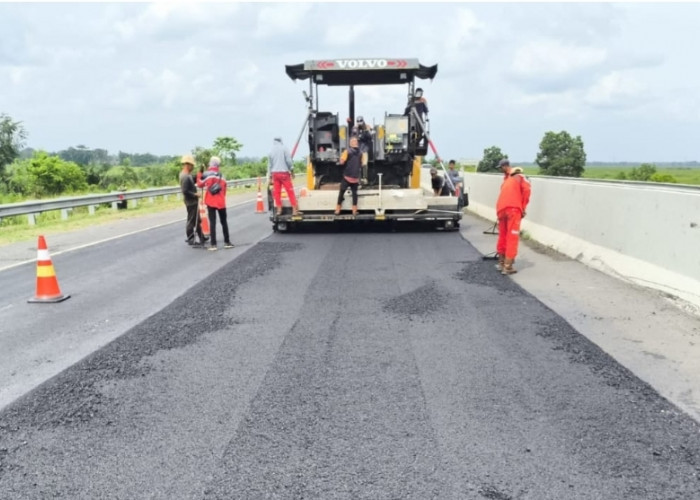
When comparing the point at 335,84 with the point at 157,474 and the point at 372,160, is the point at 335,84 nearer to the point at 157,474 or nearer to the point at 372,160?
the point at 372,160

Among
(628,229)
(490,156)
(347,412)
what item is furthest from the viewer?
(490,156)

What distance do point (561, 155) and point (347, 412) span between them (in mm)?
86001

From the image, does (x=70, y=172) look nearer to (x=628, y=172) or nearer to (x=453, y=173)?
(x=453, y=173)

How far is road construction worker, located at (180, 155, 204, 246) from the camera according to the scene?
11594mm

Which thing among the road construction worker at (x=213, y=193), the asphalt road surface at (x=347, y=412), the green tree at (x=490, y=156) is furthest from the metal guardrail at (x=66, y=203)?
the green tree at (x=490, y=156)

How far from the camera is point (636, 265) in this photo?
751 cm

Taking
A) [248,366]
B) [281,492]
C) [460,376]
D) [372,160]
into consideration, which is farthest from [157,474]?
[372,160]

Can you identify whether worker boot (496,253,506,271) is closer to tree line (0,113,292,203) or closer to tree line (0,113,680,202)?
tree line (0,113,680,202)

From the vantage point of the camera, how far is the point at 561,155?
274 ft

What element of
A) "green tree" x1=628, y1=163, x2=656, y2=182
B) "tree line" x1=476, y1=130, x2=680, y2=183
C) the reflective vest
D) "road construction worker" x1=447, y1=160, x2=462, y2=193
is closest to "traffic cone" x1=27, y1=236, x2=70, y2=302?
the reflective vest

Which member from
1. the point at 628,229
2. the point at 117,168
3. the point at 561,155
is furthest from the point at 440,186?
the point at 561,155

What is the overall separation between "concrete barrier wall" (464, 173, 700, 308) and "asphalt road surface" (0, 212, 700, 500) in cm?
172

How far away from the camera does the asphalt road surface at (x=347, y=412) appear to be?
3.00 metres

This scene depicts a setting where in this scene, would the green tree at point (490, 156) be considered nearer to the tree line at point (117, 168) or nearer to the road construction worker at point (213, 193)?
the tree line at point (117, 168)
